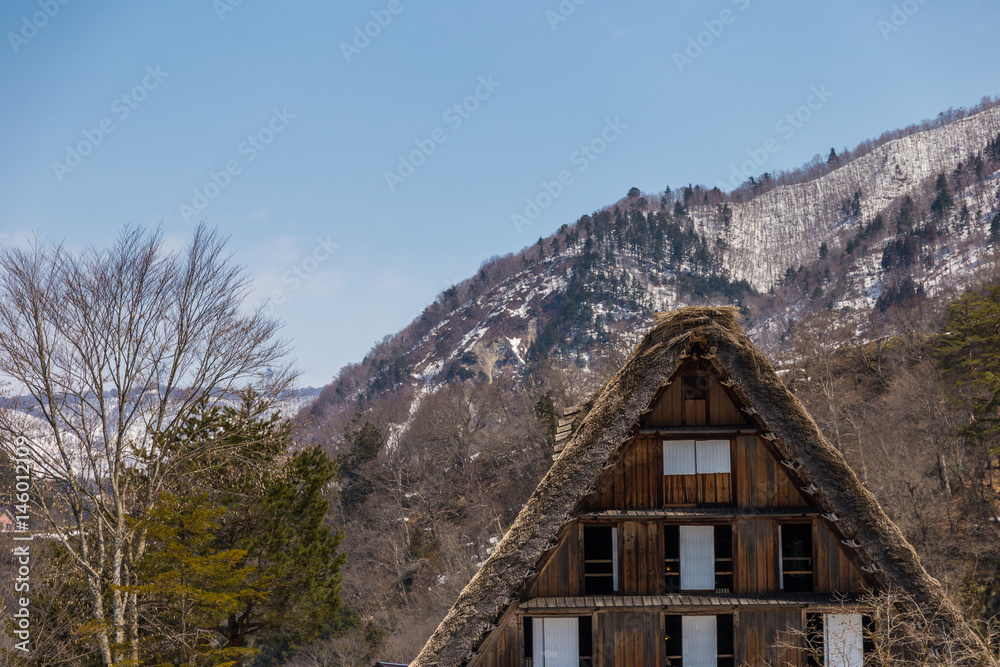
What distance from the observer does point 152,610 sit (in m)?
23.7

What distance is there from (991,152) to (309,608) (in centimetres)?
17834

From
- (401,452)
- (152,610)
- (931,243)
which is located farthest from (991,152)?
(152,610)

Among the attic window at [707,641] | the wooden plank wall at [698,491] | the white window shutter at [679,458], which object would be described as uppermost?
the white window shutter at [679,458]

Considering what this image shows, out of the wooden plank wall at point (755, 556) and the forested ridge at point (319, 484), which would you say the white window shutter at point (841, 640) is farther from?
the forested ridge at point (319, 484)

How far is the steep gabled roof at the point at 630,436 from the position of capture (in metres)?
10.9

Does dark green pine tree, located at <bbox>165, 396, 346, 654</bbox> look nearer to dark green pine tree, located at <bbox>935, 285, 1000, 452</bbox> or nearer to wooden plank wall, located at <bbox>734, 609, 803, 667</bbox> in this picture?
wooden plank wall, located at <bbox>734, 609, 803, 667</bbox>

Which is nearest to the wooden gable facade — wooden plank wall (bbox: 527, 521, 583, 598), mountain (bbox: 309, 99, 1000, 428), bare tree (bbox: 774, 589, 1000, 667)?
wooden plank wall (bbox: 527, 521, 583, 598)

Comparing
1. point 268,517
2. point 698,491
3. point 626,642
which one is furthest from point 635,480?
point 268,517

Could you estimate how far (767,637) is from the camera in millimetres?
11828

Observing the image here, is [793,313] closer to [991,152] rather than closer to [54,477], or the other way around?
[991,152]

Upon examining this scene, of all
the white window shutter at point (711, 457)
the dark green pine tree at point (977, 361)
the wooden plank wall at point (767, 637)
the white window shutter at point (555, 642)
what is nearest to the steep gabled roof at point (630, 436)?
the white window shutter at point (711, 457)

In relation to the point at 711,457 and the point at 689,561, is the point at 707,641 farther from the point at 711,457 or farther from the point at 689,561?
the point at 711,457

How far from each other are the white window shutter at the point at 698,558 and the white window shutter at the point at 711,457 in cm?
111

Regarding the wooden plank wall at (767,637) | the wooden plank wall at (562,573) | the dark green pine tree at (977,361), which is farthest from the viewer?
the dark green pine tree at (977,361)
